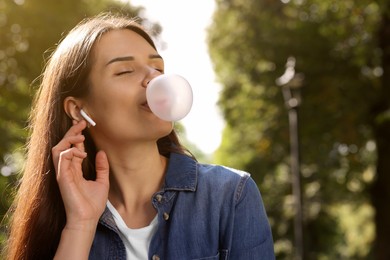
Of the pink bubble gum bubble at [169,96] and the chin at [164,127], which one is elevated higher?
the pink bubble gum bubble at [169,96]

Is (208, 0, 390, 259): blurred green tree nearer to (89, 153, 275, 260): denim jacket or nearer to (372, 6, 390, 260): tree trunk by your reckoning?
(372, 6, 390, 260): tree trunk

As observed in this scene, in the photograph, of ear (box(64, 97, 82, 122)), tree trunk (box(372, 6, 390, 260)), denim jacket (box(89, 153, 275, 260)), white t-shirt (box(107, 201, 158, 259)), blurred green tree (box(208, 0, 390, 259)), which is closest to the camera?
denim jacket (box(89, 153, 275, 260))

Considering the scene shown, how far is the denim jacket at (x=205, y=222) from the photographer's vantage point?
8.79ft

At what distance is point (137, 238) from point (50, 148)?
0.53 metres

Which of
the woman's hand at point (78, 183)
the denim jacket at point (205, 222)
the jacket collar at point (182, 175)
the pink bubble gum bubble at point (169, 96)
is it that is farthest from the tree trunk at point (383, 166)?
the pink bubble gum bubble at point (169, 96)

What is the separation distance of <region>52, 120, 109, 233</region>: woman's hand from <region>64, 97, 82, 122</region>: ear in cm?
5

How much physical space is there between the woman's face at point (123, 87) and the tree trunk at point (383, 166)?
11449 mm

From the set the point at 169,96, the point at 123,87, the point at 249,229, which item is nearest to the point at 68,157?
the point at 123,87

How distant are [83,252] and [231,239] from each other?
564 mm

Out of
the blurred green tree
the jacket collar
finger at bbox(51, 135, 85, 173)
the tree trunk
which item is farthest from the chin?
the tree trunk

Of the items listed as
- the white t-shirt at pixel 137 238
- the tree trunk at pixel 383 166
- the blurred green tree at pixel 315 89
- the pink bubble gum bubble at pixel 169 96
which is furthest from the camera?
the blurred green tree at pixel 315 89

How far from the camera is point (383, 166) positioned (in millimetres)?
14219

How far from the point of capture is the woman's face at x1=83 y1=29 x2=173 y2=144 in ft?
8.87

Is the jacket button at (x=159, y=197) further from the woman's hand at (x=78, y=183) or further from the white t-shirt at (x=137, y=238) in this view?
the woman's hand at (x=78, y=183)
